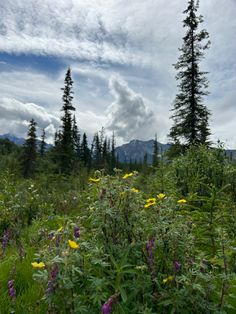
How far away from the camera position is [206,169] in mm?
8312

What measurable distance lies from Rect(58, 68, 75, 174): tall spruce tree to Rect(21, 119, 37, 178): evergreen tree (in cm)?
624

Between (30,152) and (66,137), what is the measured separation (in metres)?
8.13

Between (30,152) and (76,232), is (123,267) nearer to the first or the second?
(76,232)

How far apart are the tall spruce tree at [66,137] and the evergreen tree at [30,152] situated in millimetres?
6238

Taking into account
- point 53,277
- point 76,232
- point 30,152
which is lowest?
point 53,277

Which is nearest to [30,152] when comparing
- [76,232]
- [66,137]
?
[66,137]

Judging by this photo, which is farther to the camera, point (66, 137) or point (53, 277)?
point (66, 137)

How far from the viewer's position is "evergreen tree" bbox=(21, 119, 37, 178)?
4209 cm

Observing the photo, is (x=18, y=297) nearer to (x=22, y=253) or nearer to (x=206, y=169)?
(x=22, y=253)

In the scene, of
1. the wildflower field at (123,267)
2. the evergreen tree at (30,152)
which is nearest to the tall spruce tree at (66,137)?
the evergreen tree at (30,152)

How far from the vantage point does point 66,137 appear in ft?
120

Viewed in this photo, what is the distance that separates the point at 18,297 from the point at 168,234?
62.0 inches

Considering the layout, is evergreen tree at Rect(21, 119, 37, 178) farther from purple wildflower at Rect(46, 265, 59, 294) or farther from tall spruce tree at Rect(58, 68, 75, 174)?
purple wildflower at Rect(46, 265, 59, 294)

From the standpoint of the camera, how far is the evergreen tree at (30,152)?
138 ft
